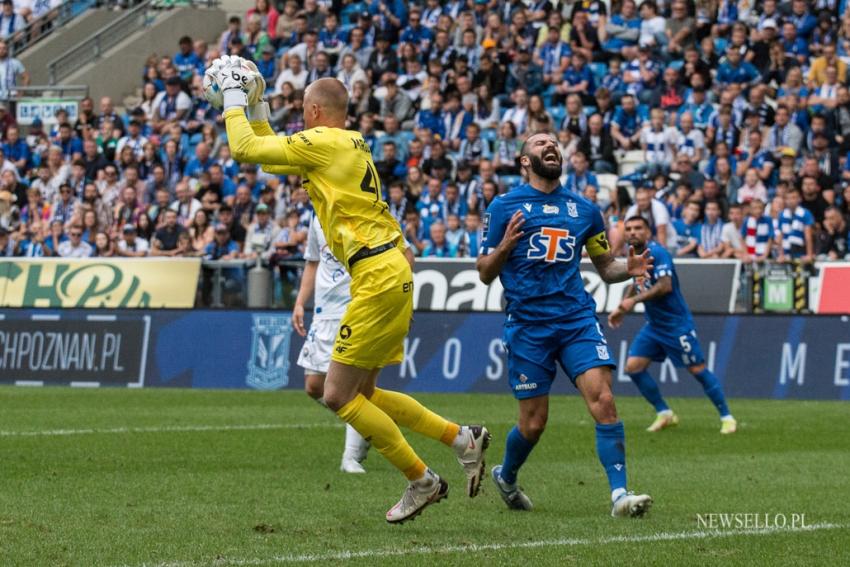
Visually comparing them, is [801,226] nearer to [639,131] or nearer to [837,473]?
[639,131]

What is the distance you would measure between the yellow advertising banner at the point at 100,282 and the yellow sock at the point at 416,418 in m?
14.7

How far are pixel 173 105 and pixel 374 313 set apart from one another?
22.9 m

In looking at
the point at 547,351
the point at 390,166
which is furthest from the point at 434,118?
the point at 547,351

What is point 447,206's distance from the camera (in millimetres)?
24172

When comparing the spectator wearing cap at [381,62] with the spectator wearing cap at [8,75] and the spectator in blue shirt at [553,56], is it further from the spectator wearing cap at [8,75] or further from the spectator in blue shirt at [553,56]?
the spectator wearing cap at [8,75]

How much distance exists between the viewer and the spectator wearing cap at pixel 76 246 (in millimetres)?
26062

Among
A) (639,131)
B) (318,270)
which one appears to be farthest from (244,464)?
(639,131)

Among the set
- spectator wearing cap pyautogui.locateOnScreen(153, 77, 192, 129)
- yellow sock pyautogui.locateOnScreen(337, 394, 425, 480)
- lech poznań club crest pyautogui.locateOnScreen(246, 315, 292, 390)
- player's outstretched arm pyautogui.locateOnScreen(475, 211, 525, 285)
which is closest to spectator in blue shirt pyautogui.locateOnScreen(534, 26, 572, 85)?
spectator wearing cap pyautogui.locateOnScreen(153, 77, 192, 129)

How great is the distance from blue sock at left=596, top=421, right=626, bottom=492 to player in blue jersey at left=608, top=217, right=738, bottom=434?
6.01m

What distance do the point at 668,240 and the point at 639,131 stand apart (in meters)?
3.31

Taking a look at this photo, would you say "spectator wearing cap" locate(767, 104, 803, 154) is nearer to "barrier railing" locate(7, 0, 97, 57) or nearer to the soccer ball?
the soccer ball

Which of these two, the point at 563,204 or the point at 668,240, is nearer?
the point at 563,204

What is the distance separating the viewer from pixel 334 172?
8.52 metres

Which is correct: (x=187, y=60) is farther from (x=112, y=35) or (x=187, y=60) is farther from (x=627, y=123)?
(x=627, y=123)
